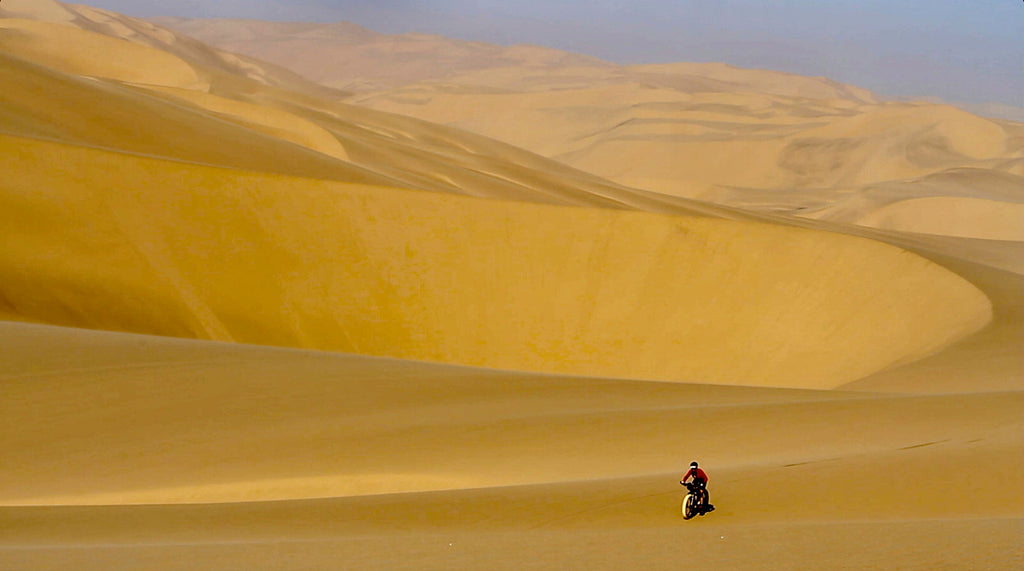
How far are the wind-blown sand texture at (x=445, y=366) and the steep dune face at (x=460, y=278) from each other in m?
0.06

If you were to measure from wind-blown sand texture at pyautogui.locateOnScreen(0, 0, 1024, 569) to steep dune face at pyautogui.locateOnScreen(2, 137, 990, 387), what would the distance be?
2.2 inches

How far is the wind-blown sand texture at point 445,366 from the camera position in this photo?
5.62 m

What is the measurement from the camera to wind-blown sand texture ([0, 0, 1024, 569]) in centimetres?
562

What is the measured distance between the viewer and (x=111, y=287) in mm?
16781

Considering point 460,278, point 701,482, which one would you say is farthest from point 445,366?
point 460,278

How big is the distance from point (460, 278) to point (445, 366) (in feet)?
28.6

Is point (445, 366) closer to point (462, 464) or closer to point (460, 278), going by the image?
point (462, 464)

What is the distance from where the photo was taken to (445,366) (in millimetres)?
12008

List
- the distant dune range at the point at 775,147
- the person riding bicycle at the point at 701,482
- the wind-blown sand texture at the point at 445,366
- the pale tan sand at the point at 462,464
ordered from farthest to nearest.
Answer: the distant dune range at the point at 775,147 < the person riding bicycle at the point at 701,482 < the wind-blown sand texture at the point at 445,366 < the pale tan sand at the point at 462,464

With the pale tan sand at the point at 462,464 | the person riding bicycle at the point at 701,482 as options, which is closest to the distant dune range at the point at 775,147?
the pale tan sand at the point at 462,464

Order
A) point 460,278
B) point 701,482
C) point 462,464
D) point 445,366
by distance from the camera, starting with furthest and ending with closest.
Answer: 1. point 460,278
2. point 445,366
3. point 462,464
4. point 701,482

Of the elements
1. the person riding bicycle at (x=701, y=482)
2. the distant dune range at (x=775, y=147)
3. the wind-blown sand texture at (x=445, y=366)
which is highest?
the distant dune range at (x=775, y=147)

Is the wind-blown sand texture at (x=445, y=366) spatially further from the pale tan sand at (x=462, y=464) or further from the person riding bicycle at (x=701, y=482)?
the person riding bicycle at (x=701, y=482)

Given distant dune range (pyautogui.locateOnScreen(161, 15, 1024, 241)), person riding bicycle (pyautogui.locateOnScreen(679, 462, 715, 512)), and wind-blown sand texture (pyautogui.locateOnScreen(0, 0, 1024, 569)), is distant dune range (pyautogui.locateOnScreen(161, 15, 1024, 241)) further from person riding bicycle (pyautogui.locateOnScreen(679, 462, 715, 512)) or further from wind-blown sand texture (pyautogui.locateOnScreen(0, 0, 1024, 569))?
person riding bicycle (pyautogui.locateOnScreen(679, 462, 715, 512))
